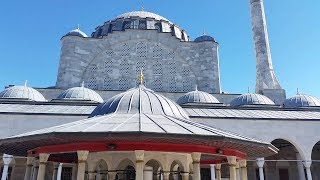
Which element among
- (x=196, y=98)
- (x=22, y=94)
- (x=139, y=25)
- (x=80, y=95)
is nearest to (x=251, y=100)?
(x=196, y=98)

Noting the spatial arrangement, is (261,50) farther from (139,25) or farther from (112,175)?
(112,175)

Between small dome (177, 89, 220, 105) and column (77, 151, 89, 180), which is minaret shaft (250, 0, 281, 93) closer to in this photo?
small dome (177, 89, 220, 105)

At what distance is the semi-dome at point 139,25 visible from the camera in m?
23.6

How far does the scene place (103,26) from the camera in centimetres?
2491

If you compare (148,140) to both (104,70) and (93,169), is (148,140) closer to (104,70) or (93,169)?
(93,169)

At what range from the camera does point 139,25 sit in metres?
23.7

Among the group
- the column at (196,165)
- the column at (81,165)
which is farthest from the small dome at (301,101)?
the column at (81,165)

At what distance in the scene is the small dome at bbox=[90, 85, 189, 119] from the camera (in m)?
6.05

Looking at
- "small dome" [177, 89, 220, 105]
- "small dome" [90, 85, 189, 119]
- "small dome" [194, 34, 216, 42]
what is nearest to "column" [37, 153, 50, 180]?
"small dome" [90, 85, 189, 119]

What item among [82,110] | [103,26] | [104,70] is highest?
[103,26]

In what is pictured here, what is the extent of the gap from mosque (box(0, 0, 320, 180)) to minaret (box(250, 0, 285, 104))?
0.06 m

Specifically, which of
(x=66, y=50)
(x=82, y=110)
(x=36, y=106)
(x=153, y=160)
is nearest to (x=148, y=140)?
(x=153, y=160)

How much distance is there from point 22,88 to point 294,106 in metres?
15.2

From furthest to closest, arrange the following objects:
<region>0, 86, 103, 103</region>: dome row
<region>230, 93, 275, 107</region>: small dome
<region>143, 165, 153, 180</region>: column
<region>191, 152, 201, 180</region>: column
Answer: <region>230, 93, 275, 107</region>: small dome → <region>0, 86, 103, 103</region>: dome row → <region>143, 165, 153, 180</region>: column → <region>191, 152, 201, 180</region>: column
